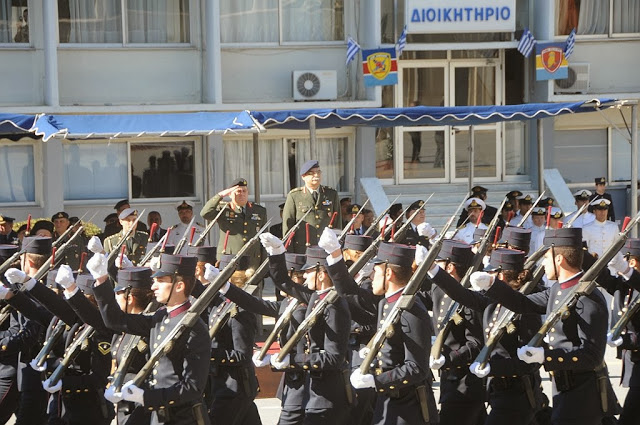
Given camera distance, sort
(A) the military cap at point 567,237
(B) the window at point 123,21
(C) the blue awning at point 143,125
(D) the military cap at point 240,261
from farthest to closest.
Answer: (B) the window at point 123,21 → (C) the blue awning at point 143,125 → (D) the military cap at point 240,261 → (A) the military cap at point 567,237

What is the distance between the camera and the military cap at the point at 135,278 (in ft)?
25.4

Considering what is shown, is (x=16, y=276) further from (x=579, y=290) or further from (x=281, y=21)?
(x=281, y=21)

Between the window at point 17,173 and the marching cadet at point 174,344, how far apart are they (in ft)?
43.2

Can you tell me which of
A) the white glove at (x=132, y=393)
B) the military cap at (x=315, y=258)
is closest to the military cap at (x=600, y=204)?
the military cap at (x=315, y=258)

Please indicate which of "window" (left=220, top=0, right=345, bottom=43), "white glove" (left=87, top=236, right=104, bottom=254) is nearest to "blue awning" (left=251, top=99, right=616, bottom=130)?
"white glove" (left=87, top=236, right=104, bottom=254)

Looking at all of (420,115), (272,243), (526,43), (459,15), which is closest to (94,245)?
(272,243)

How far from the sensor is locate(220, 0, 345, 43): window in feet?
68.6

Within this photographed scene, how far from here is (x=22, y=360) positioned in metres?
9.18

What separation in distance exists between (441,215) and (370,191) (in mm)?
1261

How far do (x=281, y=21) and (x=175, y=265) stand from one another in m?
14.2

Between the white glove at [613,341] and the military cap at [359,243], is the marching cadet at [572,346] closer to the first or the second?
the white glove at [613,341]

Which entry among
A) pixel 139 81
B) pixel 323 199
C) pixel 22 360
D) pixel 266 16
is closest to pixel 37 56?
pixel 139 81

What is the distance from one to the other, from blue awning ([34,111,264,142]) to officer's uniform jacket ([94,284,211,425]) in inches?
286

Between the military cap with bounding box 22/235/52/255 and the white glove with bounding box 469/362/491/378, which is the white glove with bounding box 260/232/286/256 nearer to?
the military cap with bounding box 22/235/52/255
